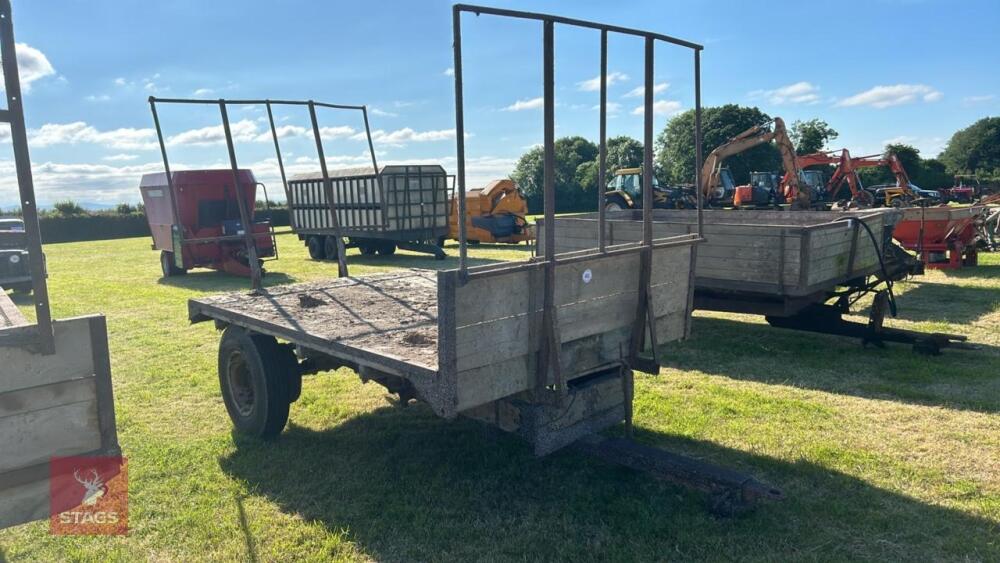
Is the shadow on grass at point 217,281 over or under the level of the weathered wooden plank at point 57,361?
under

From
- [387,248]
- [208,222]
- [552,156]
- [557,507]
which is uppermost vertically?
[552,156]

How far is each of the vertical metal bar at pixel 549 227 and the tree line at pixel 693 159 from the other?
37.8m

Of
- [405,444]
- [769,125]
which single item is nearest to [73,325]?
[405,444]

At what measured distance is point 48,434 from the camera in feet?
8.39

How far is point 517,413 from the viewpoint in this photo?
3301mm

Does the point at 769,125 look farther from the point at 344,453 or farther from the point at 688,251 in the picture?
the point at 344,453

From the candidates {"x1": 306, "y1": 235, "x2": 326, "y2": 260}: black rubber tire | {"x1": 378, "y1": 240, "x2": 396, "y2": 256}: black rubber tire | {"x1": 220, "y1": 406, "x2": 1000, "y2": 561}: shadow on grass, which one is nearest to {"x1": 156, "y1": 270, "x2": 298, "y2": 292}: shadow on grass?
{"x1": 306, "y1": 235, "x2": 326, "y2": 260}: black rubber tire

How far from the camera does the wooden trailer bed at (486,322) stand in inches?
114

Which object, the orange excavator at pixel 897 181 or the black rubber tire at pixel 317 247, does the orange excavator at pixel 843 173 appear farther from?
the black rubber tire at pixel 317 247

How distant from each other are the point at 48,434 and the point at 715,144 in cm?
5533

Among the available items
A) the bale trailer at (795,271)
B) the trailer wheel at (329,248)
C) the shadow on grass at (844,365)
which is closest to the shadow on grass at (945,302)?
the bale trailer at (795,271)

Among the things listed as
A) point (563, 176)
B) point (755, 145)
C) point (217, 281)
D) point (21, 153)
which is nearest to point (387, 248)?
point (217, 281)

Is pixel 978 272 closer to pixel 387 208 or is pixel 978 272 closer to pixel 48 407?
pixel 387 208

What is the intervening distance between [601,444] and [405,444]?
55.7 inches
